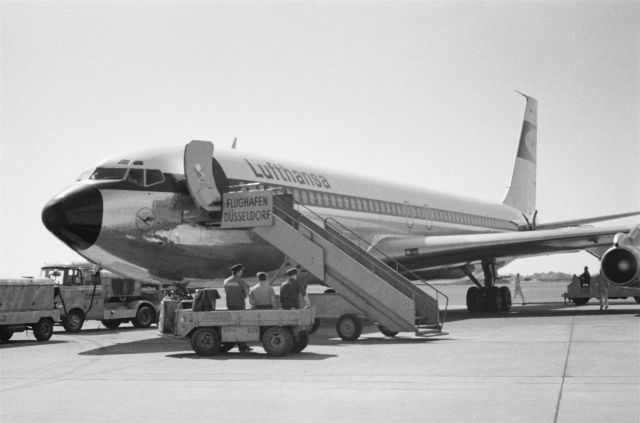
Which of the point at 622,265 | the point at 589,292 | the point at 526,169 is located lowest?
the point at 589,292

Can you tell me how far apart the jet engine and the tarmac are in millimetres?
4281

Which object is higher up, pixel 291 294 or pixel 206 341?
pixel 291 294

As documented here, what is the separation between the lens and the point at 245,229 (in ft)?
45.9

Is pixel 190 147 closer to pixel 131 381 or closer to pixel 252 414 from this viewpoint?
pixel 131 381

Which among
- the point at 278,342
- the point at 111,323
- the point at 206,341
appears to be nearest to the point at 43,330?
the point at 111,323

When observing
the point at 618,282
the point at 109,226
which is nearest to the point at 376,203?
the point at 618,282

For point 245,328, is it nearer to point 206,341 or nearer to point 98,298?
point 206,341

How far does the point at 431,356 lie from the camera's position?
1030 cm

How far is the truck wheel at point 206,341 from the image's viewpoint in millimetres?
11180

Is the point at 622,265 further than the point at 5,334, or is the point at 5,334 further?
the point at 622,265

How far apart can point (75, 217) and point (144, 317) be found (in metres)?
8.07

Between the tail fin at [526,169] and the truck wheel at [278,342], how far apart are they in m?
24.2

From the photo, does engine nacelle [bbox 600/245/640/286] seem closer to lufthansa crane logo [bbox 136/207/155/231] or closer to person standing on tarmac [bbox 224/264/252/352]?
person standing on tarmac [bbox 224/264/252/352]

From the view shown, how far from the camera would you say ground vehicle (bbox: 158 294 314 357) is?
10.9 metres
